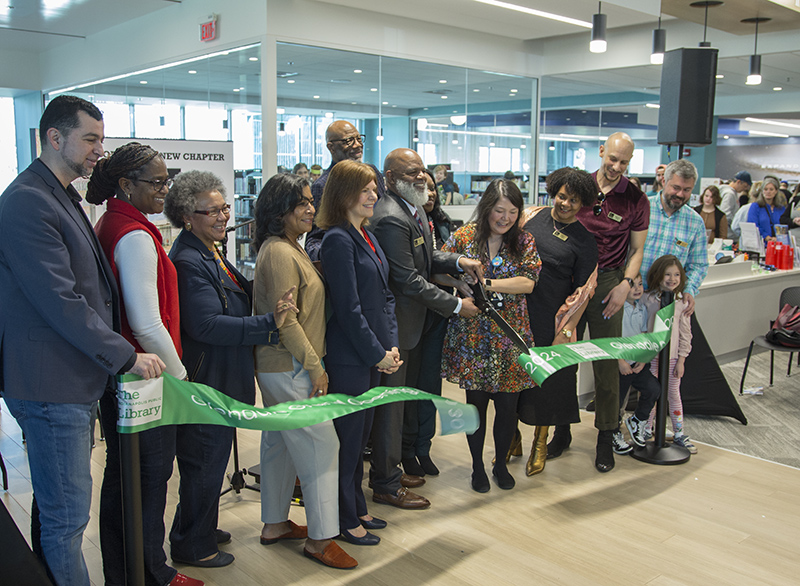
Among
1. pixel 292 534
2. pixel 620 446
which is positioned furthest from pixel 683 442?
pixel 292 534

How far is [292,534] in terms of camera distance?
2928 millimetres

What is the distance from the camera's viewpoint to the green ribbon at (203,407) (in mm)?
2023

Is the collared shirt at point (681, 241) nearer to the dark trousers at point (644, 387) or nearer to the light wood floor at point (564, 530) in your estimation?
the dark trousers at point (644, 387)

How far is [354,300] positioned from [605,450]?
78.0 inches

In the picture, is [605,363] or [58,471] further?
[605,363]

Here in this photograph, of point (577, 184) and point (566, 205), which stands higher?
point (577, 184)

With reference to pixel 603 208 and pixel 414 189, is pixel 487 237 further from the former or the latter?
pixel 603 208

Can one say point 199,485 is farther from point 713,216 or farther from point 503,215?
point 713,216

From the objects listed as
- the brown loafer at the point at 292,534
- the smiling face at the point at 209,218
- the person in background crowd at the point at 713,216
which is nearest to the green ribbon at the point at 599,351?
the brown loafer at the point at 292,534

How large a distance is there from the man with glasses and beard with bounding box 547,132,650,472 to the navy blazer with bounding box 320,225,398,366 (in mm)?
1517

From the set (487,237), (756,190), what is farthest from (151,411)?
(756,190)

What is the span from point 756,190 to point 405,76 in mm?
4380

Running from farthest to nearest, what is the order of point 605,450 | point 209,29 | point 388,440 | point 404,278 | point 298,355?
1. point 209,29
2. point 605,450
3. point 388,440
4. point 404,278
5. point 298,355

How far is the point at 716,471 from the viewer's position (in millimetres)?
3828
